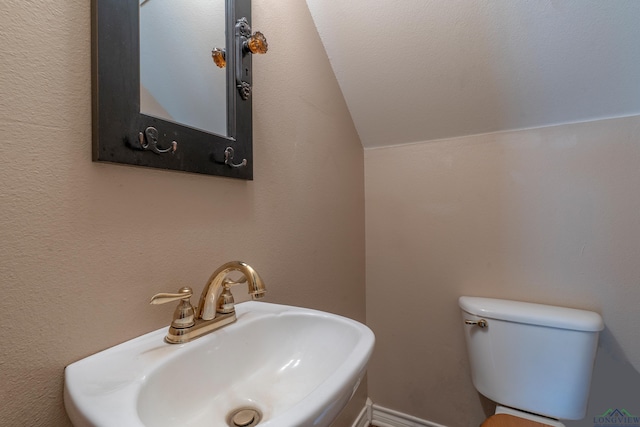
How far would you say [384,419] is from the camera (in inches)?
55.6

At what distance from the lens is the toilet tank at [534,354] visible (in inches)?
37.5

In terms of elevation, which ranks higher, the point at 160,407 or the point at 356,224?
the point at 356,224

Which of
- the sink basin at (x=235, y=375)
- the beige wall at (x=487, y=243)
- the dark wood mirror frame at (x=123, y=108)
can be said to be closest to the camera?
the sink basin at (x=235, y=375)

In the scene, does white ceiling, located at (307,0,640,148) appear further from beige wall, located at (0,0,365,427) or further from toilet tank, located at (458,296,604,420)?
toilet tank, located at (458,296,604,420)

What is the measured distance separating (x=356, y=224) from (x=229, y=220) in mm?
766

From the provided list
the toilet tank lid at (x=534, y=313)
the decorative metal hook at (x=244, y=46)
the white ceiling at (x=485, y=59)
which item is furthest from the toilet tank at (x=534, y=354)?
the decorative metal hook at (x=244, y=46)

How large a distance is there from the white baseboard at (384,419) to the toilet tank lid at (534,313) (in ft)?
2.09

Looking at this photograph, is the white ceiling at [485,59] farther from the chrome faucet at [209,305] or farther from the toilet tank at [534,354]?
the chrome faucet at [209,305]

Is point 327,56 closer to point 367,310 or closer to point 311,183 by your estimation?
point 311,183

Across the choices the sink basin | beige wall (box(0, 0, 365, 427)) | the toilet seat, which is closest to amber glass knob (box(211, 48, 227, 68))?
beige wall (box(0, 0, 365, 427))

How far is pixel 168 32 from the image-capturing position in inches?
24.9

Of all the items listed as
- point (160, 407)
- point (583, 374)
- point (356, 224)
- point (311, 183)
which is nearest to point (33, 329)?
point (160, 407)

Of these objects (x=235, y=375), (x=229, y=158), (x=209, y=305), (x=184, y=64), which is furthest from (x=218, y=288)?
(x=184, y=64)

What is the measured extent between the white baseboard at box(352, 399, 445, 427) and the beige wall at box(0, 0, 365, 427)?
99 centimetres
